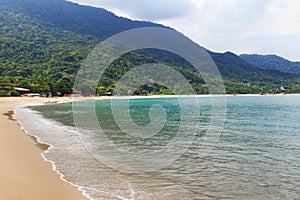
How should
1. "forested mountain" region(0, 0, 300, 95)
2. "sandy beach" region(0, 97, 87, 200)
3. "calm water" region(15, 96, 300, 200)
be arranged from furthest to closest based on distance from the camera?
"forested mountain" region(0, 0, 300, 95) → "calm water" region(15, 96, 300, 200) → "sandy beach" region(0, 97, 87, 200)

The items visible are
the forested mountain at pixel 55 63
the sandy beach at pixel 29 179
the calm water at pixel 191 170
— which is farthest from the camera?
the forested mountain at pixel 55 63

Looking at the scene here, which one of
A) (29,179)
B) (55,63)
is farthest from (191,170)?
(55,63)

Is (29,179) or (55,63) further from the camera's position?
(55,63)

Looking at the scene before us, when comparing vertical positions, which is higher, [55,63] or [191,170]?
[55,63]

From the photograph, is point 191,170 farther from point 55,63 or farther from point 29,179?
point 55,63

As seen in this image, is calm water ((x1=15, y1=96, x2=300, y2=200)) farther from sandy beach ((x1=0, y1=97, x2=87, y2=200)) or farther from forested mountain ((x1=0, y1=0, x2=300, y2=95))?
forested mountain ((x1=0, y1=0, x2=300, y2=95))

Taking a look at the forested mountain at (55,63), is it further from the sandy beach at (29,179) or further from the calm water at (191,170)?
the sandy beach at (29,179)

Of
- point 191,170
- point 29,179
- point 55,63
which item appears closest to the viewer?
point 29,179

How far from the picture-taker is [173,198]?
25.9 feet

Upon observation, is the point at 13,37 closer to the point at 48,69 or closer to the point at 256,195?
the point at 48,69

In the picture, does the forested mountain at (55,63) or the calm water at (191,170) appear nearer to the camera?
the calm water at (191,170)

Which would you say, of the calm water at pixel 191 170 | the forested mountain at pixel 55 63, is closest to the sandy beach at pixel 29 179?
the calm water at pixel 191 170

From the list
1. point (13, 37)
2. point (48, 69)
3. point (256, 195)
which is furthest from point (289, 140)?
point (13, 37)

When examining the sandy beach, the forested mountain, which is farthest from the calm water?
the forested mountain
